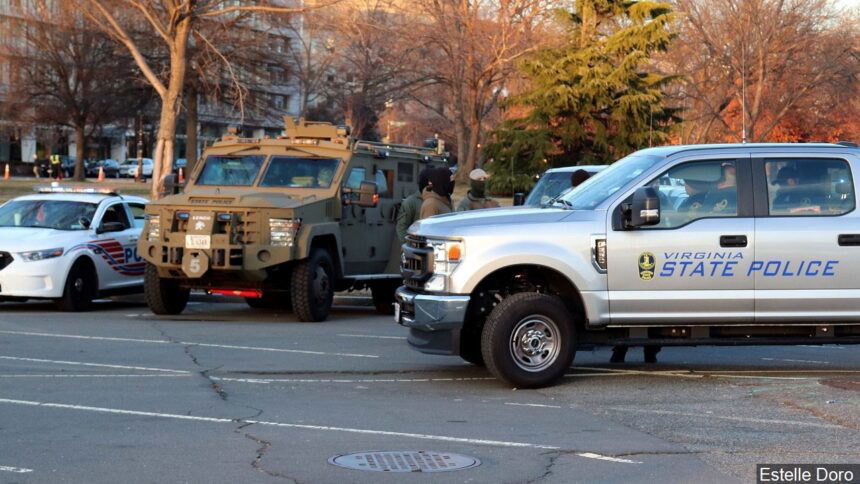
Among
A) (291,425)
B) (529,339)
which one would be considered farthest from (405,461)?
(529,339)

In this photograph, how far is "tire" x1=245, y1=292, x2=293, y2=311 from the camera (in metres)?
17.7

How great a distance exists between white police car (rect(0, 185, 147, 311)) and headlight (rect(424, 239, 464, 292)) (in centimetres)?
755

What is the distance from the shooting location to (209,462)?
6961mm

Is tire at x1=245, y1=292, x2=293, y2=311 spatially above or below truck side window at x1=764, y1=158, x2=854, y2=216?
below

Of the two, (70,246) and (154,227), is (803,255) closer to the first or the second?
(154,227)

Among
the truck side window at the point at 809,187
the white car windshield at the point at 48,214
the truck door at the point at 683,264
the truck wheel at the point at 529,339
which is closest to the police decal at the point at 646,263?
the truck door at the point at 683,264

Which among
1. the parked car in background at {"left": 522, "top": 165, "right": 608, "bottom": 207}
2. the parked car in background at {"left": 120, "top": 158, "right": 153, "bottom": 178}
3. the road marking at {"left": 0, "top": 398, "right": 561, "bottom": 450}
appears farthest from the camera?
the parked car in background at {"left": 120, "top": 158, "right": 153, "bottom": 178}

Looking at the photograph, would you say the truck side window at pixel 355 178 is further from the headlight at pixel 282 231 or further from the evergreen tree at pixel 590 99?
the evergreen tree at pixel 590 99

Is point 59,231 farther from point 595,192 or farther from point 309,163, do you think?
point 595,192

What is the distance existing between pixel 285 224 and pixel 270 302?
3.52m

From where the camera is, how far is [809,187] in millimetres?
10289

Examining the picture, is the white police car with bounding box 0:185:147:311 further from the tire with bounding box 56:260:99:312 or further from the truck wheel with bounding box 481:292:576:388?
the truck wheel with bounding box 481:292:576:388

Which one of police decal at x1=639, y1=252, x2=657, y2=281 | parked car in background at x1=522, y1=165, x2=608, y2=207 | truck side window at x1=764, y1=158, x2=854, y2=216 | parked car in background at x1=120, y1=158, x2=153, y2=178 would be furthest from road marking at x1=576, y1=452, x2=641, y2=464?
parked car in background at x1=120, y1=158, x2=153, y2=178

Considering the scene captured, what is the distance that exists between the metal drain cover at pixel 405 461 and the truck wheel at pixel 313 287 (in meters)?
7.74
